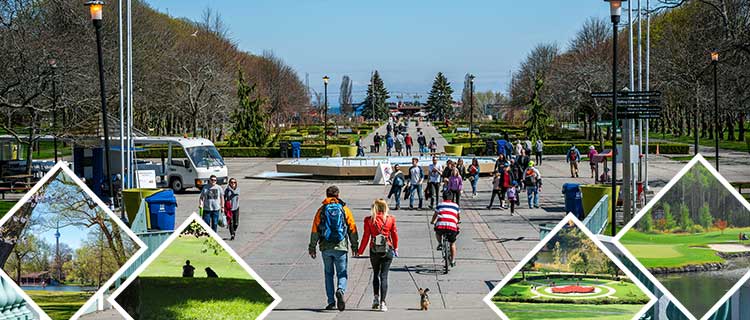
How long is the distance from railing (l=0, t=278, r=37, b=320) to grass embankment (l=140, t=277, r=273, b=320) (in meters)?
0.66

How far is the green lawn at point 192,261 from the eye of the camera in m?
5.65

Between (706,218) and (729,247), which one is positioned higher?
(706,218)

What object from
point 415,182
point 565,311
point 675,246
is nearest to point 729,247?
point 675,246

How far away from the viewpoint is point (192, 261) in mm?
5668

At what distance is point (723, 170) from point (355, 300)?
120 ft

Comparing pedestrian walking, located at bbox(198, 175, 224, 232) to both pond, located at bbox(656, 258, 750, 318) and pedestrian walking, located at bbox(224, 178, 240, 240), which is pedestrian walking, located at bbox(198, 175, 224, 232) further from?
pond, located at bbox(656, 258, 750, 318)

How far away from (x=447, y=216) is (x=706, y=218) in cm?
1131

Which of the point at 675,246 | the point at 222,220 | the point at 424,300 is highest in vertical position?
the point at 675,246

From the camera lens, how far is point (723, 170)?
46.6 meters

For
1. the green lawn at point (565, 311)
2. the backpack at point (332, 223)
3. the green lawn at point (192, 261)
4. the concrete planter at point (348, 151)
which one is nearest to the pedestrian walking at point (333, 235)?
the backpack at point (332, 223)

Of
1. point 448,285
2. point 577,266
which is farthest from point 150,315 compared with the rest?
point 448,285

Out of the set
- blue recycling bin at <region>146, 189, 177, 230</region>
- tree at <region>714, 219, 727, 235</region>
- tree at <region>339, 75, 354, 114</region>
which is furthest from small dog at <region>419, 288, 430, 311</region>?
tree at <region>339, 75, 354, 114</region>

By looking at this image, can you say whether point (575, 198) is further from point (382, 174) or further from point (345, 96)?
point (345, 96)

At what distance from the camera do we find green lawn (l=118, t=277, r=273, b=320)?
574cm
